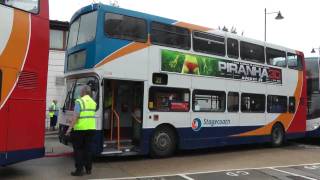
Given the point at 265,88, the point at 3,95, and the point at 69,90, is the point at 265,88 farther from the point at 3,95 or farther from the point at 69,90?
the point at 3,95

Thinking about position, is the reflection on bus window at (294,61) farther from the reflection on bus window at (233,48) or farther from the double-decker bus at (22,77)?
the double-decker bus at (22,77)

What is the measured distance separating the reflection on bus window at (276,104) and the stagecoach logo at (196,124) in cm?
395

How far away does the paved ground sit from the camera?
422 inches

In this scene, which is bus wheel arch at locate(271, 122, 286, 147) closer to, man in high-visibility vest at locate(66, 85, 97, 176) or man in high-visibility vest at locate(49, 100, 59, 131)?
man in high-visibility vest at locate(66, 85, 97, 176)

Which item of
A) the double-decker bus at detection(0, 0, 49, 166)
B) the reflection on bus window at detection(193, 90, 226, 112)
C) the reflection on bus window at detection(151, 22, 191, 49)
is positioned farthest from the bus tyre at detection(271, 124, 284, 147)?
the double-decker bus at detection(0, 0, 49, 166)

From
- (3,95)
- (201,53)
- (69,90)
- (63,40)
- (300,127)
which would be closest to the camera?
(3,95)

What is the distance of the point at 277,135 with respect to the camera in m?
18.3

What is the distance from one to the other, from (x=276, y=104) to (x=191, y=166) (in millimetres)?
6816

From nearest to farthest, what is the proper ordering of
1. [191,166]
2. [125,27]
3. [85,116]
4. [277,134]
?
1. [85,116]
2. [191,166]
3. [125,27]
4. [277,134]

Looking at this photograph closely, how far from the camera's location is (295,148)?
1809 centimetres

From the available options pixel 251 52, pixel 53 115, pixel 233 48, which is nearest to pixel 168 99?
pixel 233 48

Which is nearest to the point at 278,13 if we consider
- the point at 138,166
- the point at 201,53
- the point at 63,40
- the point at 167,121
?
the point at 63,40

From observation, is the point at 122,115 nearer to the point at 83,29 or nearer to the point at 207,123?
the point at 83,29

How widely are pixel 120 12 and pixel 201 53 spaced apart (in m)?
3.08
